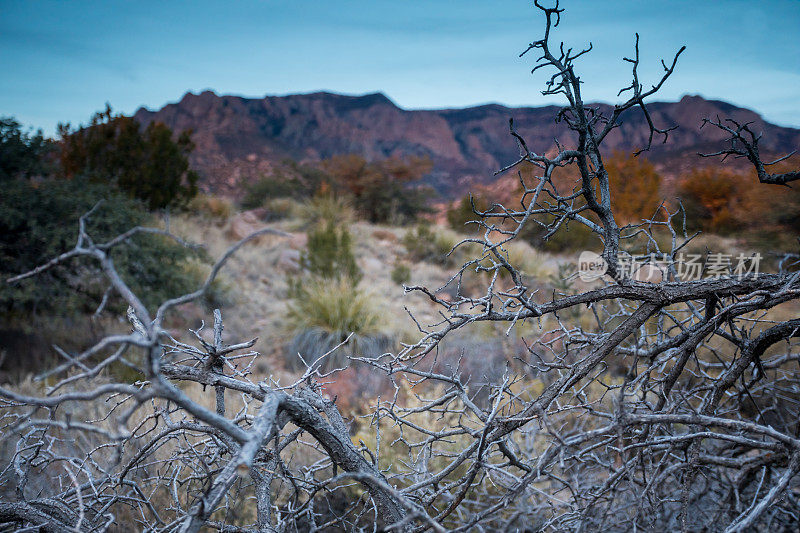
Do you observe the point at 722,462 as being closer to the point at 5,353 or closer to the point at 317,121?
the point at 5,353

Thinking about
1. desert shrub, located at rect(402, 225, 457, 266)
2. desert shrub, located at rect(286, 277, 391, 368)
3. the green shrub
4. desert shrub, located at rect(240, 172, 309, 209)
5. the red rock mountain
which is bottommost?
desert shrub, located at rect(286, 277, 391, 368)

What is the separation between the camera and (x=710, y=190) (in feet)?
30.6

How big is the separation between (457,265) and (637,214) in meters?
3.66

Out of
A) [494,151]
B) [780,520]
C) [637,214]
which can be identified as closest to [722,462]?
[780,520]

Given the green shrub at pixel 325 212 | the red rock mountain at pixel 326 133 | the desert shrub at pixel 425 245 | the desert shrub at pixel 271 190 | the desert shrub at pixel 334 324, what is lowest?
the desert shrub at pixel 334 324

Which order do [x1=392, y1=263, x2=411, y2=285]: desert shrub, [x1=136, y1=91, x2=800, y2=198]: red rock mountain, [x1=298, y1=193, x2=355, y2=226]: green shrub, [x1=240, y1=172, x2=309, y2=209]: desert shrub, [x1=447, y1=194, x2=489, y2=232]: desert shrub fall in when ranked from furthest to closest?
[x1=136, y1=91, x2=800, y2=198]: red rock mountain, [x1=240, y1=172, x2=309, y2=209]: desert shrub, [x1=298, y1=193, x2=355, y2=226]: green shrub, [x1=447, y1=194, x2=489, y2=232]: desert shrub, [x1=392, y1=263, x2=411, y2=285]: desert shrub

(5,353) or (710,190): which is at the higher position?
(710,190)

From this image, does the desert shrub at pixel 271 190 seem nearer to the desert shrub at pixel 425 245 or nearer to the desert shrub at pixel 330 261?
the desert shrub at pixel 425 245

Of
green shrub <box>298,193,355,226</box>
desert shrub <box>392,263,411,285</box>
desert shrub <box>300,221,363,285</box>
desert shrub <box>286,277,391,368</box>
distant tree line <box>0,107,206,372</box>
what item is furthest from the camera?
green shrub <box>298,193,355,226</box>

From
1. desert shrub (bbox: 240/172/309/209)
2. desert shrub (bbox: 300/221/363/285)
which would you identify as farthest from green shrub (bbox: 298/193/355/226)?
desert shrub (bbox: 300/221/363/285)

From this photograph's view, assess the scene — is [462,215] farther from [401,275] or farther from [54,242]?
[54,242]

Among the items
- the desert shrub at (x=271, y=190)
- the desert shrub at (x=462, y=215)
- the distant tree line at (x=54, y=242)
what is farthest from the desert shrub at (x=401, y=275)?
the desert shrub at (x=271, y=190)

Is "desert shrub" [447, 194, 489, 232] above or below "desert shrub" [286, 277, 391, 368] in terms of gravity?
above

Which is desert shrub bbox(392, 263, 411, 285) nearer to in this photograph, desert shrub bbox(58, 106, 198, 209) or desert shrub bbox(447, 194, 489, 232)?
desert shrub bbox(447, 194, 489, 232)
